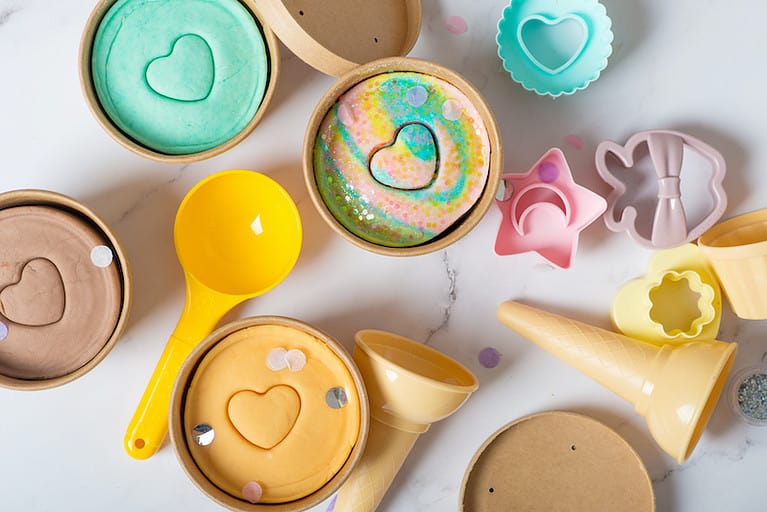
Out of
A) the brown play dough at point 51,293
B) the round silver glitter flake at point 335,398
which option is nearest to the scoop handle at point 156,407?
the brown play dough at point 51,293

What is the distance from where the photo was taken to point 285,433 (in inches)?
38.1

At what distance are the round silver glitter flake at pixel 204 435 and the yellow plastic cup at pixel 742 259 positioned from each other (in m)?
0.77

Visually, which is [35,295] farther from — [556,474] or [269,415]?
[556,474]

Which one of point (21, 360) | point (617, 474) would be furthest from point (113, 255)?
point (617, 474)

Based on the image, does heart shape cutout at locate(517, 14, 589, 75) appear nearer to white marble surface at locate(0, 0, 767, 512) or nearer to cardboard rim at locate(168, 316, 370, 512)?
white marble surface at locate(0, 0, 767, 512)

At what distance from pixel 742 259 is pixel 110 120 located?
908mm

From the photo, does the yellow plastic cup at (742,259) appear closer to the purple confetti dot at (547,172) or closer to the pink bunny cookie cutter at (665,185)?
the pink bunny cookie cutter at (665,185)

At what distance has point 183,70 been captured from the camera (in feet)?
3.13

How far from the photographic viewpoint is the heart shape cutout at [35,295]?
3.02ft

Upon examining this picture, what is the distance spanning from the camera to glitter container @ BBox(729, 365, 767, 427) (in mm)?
1122

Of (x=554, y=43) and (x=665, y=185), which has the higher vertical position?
(x=554, y=43)

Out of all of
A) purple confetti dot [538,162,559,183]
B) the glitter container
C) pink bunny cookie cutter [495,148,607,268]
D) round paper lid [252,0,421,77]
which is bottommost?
the glitter container

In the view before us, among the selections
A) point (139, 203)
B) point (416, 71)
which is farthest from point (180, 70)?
point (416, 71)

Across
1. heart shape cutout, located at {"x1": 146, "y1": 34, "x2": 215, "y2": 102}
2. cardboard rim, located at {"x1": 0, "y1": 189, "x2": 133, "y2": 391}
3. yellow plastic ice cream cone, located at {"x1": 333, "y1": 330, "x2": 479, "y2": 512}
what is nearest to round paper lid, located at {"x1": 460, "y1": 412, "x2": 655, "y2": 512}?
yellow plastic ice cream cone, located at {"x1": 333, "y1": 330, "x2": 479, "y2": 512}
